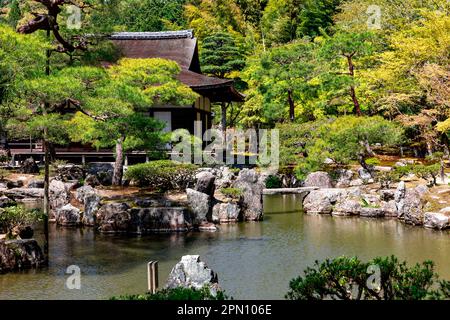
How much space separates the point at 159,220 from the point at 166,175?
11.0 feet

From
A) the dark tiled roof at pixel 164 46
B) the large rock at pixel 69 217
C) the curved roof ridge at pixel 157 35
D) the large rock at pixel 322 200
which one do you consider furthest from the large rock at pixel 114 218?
the curved roof ridge at pixel 157 35

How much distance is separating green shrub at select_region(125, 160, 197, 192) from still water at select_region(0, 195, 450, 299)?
3103 mm

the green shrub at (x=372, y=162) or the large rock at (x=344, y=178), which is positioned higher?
the green shrub at (x=372, y=162)

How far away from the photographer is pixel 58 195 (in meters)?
18.8

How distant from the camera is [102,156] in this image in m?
27.9

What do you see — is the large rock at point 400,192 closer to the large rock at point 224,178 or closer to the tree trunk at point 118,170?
the large rock at point 224,178

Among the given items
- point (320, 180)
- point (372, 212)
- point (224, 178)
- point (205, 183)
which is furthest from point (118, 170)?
point (372, 212)

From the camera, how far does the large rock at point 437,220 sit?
17203 millimetres

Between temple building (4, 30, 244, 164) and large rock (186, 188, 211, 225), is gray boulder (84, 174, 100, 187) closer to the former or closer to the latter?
large rock (186, 188, 211, 225)

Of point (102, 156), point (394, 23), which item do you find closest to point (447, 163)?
point (394, 23)

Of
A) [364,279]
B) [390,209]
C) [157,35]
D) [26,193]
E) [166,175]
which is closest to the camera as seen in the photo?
[364,279]

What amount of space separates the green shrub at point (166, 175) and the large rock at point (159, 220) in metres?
3.06

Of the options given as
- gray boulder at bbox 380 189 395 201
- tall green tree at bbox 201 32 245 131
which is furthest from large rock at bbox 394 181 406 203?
tall green tree at bbox 201 32 245 131

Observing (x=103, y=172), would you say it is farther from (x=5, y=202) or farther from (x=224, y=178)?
(x=224, y=178)
